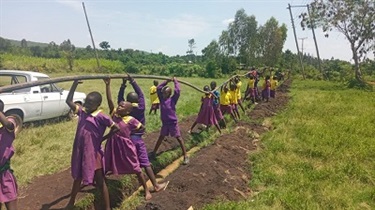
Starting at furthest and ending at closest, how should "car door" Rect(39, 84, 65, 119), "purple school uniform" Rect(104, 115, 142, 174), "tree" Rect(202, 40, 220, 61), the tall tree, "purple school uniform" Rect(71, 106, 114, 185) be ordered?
"tree" Rect(202, 40, 220, 61)
the tall tree
"car door" Rect(39, 84, 65, 119)
"purple school uniform" Rect(104, 115, 142, 174)
"purple school uniform" Rect(71, 106, 114, 185)

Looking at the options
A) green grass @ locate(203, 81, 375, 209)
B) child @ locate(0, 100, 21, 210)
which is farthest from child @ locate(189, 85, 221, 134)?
child @ locate(0, 100, 21, 210)

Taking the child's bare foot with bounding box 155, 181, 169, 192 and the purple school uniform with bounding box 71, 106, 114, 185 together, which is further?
the child's bare foot with bounding box 155, 181, 169, 192

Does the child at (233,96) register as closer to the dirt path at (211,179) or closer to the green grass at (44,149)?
the green grass at (44,149)

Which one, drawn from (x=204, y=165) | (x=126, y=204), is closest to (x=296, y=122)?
(x=204, y=165)

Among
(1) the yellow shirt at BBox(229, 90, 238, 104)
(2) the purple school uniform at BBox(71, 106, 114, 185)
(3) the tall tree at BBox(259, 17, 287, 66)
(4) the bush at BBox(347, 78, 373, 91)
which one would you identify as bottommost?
(4) the bush at BBox(347, 78, 373, 91)

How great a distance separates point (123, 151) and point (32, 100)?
20.0 feet

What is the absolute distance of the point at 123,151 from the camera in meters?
6.10

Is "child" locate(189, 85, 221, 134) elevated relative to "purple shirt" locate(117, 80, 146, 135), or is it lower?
lower

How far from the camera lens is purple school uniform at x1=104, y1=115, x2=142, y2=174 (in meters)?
6.05

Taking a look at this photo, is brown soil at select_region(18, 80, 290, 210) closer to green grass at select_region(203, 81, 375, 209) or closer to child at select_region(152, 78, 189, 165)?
green grass at select_region(203, 81, 375, 209)

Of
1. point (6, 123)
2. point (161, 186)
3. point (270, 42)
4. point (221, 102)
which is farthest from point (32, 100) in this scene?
point (270, 42)

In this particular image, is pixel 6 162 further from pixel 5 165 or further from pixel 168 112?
pixel 168 112

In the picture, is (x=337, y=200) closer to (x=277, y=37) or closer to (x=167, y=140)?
(x=167, y=140)

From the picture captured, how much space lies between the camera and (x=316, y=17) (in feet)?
115
